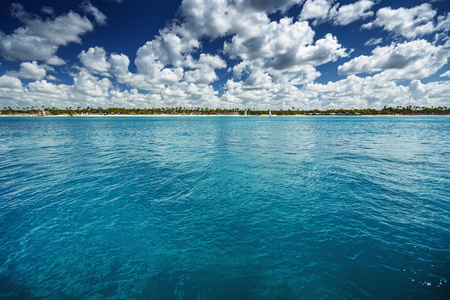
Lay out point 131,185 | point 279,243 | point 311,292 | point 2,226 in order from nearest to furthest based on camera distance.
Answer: point 311,292 → point 279,243 → point 2,226 → point 131,185

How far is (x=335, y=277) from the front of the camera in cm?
663

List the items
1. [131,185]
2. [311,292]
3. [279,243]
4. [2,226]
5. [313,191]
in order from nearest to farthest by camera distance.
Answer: [311,292] → [279,243] → [2,226] → [313,191] → [131,185]

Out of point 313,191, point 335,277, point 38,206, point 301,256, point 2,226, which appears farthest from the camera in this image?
point 313,191

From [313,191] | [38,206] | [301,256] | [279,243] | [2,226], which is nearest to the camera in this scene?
[301,256]

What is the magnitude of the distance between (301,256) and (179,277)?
4860 mm

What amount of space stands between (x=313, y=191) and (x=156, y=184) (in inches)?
479

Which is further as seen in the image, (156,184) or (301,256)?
(156,184)

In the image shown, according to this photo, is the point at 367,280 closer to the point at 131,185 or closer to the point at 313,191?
the point at 313,191

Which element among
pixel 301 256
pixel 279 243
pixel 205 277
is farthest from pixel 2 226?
pixel 301 256

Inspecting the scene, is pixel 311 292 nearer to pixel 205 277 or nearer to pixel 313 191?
pixel 205 277

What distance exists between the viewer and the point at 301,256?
25.1 ft

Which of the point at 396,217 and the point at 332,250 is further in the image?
the point at 396,217

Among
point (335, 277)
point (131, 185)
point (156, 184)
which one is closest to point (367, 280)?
point (335, 277)

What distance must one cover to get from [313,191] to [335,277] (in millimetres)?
7559
